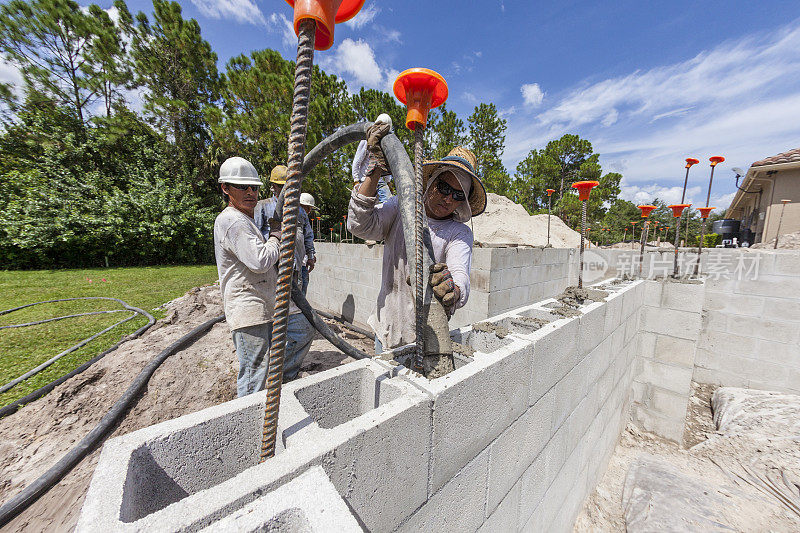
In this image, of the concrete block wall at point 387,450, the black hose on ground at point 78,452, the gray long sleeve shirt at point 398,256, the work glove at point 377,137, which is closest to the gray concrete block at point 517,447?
the concrete block wall at point 387,450

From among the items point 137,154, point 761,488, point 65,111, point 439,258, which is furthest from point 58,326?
point 65,111

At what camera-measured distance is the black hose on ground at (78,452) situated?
1.87 meters

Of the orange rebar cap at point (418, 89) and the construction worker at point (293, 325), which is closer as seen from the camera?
the orange rebar cap at point (418, 89)

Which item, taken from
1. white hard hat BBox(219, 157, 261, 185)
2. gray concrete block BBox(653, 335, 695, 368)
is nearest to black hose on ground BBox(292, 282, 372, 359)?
white hard hat BBox(219, 157, 261, 185)

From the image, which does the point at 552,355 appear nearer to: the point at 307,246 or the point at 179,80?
the point at 307,246

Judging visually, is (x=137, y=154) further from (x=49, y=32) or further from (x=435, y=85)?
Answer: (x=435, y=85)

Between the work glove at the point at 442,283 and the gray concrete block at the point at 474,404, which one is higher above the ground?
the work glove at the point at 442,283

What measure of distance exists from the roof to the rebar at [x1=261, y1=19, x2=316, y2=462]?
17.1 meters

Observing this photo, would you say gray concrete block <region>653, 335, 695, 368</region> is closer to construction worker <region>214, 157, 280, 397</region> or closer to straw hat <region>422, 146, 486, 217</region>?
straw hat <region>422, 146, 486, 217</region>

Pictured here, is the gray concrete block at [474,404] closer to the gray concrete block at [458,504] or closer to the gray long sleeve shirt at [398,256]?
the gray concrete block at [458,504]

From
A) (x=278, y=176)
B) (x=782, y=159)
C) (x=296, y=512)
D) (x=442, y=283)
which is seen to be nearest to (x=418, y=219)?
(x=442, y=283)

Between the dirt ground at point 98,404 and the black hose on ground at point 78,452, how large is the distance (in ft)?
0.17

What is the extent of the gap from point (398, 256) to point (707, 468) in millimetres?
4878

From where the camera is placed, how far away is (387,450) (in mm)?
957
